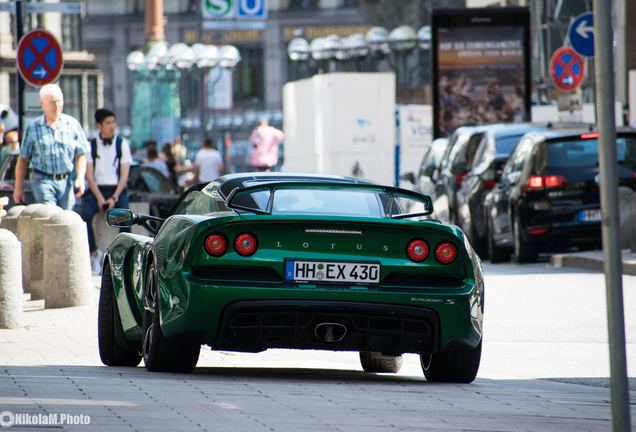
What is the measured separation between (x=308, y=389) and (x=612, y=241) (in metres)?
2.97

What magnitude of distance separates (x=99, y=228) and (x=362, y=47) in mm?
40527

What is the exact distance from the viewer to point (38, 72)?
72.6 ft

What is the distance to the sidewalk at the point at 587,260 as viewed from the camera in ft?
65.4

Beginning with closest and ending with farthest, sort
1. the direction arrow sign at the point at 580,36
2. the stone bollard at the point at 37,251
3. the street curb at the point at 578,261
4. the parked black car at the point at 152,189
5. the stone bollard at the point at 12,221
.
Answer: the stone bollard at the point at 37,251
the stone bollard at the point at 12,221
the street curb at the point at 578,261
the direction arrow sign at the point at 580,36
the parked black car at the point at 152,189

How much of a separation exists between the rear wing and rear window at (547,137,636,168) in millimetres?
12194

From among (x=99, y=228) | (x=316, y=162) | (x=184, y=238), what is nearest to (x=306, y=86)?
(x=316, y=162)

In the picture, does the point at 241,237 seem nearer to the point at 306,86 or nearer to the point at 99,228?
the point at 99,228

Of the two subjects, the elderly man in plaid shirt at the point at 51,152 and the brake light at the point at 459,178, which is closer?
the elderly man in plaid shirt at the point at 51,152

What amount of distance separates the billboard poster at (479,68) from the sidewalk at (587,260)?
1120 centimetres

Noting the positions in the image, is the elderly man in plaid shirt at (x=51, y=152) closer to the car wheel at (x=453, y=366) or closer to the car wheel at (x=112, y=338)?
the car wheel at (x=112, y=338)

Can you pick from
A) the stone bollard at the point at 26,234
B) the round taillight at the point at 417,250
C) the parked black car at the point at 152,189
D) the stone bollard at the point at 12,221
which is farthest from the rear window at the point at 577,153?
the round taillight at the point at 417,250

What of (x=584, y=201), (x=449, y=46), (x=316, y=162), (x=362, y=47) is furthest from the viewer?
(x=362, y=47)

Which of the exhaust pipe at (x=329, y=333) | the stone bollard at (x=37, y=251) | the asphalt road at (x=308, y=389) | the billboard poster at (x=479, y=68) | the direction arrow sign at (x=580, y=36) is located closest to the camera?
the asphalt road at (x=308, y=389)

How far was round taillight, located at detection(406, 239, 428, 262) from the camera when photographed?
30.7 feet
